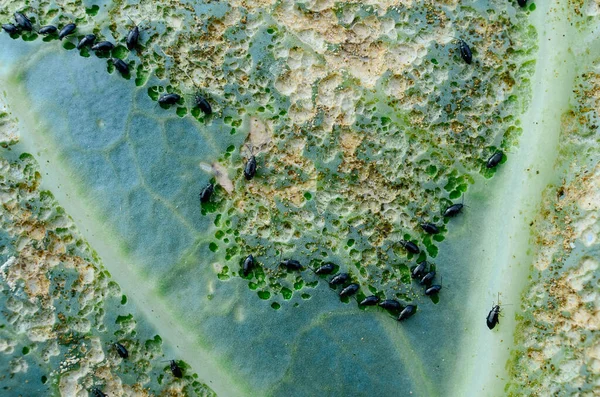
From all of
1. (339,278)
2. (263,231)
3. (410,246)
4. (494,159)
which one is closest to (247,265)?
(263,231)

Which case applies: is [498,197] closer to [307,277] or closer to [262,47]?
[307,277]

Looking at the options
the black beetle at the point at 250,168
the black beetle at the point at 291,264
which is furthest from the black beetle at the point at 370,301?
the black beetle at the point at 250,168

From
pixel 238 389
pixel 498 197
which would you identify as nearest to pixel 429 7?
pixel 498 197

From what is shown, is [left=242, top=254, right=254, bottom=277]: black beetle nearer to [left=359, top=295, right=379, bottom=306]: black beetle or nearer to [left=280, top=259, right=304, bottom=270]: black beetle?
Answer: [left=280, top=259, right=304, bottom=270]: black beetle

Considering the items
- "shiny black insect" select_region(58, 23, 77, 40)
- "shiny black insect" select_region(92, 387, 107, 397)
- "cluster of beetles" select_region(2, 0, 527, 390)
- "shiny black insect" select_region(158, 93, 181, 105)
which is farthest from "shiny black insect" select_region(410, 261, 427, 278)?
"shiny black insect" select_region(58, 23, 77, 40)

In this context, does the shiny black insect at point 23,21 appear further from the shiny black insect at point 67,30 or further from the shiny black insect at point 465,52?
the shiny black insect at point 465,52
